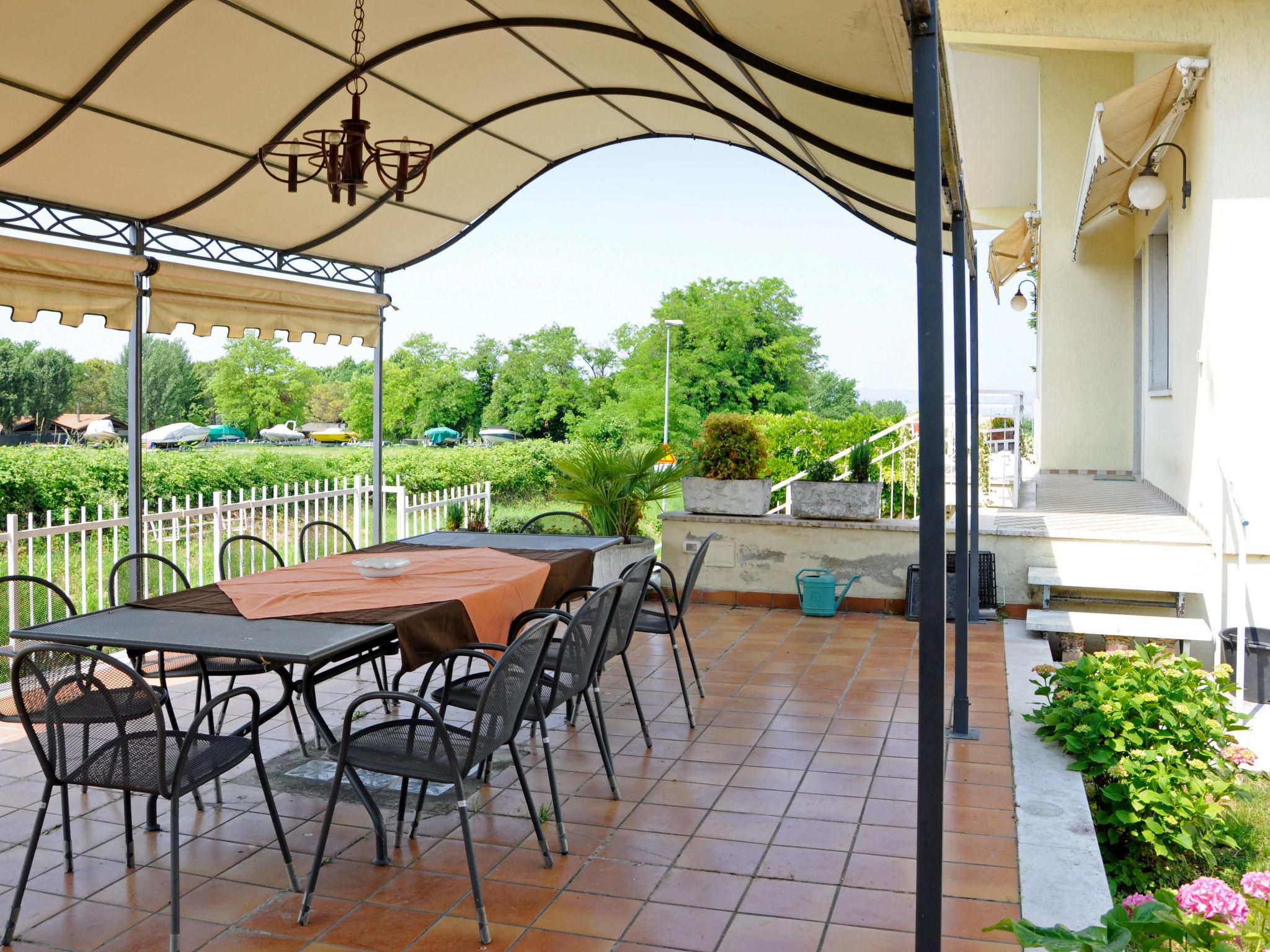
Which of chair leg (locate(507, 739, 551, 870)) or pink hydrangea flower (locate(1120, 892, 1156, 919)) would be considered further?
chair leg (locate(507, 739, 551, 870))

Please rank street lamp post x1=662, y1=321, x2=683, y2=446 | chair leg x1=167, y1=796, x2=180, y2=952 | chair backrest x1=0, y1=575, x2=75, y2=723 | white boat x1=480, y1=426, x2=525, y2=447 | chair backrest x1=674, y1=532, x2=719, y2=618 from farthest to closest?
white boat x1=480, y1=426, x2=525, y2=447 → street lamp post x1=662, y1=321, x2=683, y2=446 → chair backrest x1=674, y1=532, x2=719, y2=618 → chair backrest x1=0, y1=575, x2=75, y2=723 → chair leg x1=167, y1=796, x2=180, y2=952

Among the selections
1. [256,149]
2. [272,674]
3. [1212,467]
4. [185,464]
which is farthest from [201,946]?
[185,464]

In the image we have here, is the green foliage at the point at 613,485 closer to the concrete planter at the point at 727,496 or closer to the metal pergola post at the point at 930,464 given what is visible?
the concrete planter at the point at 727,496

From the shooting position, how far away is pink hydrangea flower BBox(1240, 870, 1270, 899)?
2109mm

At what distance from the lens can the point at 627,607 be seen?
4.18 metres

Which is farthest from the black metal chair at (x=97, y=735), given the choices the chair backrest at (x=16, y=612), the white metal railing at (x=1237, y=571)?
the white metal railing at (x=1237, y=571)

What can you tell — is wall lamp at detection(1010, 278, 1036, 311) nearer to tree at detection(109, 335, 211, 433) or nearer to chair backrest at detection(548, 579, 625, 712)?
chair backrest at detection(548, 579, 625, 712)

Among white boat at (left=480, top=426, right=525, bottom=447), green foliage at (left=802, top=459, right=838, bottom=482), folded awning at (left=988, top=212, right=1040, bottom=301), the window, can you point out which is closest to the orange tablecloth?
green foliage at (left=802, top=459, right=838, bottom=482)

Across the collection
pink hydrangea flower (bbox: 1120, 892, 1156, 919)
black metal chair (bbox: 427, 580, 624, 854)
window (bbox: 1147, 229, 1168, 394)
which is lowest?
pink hydrangea flower (bbox: 1120, 892, 1156, 919)

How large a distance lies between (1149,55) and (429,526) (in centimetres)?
759

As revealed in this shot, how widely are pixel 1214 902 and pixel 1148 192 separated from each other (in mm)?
6480

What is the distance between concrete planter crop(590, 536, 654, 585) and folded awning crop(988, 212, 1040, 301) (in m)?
7.34

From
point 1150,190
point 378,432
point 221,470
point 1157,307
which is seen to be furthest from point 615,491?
point 221,470

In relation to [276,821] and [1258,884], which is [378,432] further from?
[1258,884]
